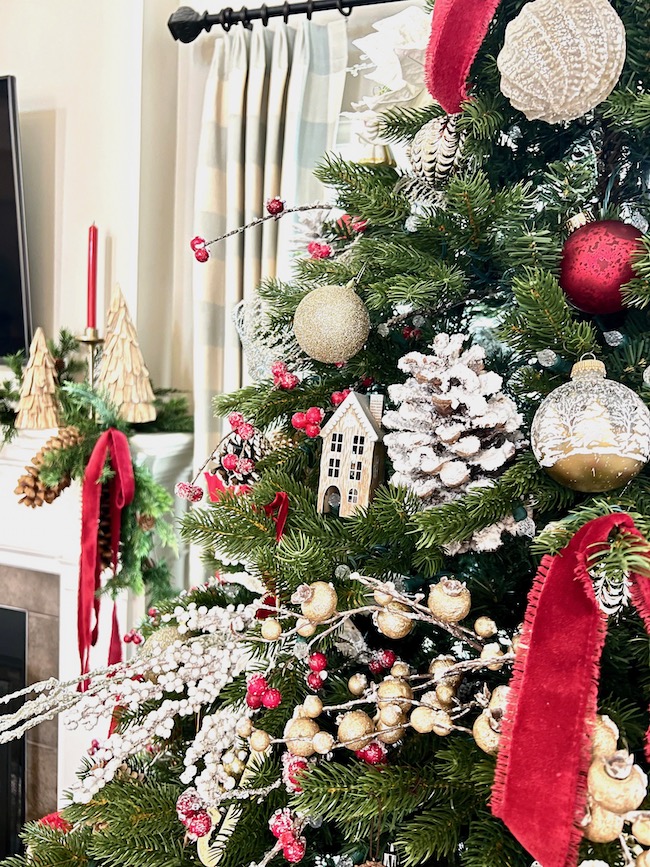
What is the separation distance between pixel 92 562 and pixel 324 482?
84cm

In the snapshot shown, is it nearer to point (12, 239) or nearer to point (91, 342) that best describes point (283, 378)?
point (91, 342)

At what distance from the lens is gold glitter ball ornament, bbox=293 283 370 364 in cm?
64

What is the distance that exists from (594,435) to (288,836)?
0.36 metres

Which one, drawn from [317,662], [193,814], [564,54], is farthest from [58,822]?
[564,54]

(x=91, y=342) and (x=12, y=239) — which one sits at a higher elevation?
(x=12, y=239)

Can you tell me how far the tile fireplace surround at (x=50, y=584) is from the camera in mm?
1577

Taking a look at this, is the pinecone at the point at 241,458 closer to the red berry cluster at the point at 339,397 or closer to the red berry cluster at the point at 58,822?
the red berry cluster at the point at 339,397

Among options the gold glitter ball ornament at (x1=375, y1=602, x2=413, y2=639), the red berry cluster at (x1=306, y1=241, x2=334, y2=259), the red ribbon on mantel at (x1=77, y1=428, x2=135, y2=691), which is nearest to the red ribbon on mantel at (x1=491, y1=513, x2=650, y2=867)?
the gold glitter ball ornament at (x1=375, y1=602, x2=413, y2=639)

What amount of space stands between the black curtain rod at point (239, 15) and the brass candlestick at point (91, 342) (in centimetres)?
64

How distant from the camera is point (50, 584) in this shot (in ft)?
5.49

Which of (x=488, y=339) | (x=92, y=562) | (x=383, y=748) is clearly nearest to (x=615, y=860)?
(x=383, y=748)

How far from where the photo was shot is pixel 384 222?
2.15 feet

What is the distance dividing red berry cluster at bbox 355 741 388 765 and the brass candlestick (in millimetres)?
1123

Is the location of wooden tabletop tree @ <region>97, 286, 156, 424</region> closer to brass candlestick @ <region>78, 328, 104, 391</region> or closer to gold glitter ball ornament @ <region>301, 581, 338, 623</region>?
brass candlestick @ <region>78, 328, 104, 391</region>
